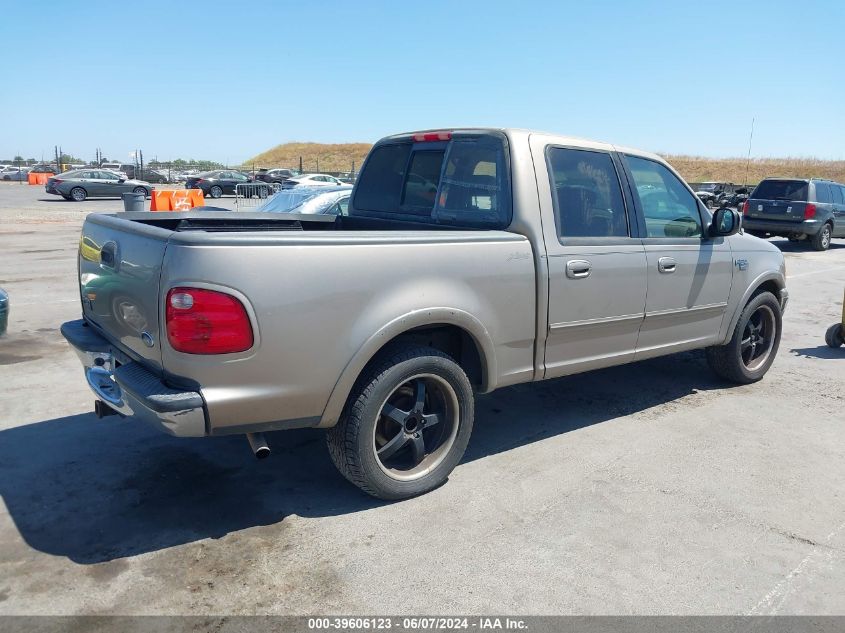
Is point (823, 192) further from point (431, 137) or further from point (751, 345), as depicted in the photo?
point (431, 137)

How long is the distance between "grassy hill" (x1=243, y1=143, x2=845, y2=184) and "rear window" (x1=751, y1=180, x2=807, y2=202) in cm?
4056

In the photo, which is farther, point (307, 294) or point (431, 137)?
point (431, 137)

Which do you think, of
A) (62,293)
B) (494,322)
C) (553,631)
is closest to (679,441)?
(494,322)

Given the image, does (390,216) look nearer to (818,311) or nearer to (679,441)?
(679,441)

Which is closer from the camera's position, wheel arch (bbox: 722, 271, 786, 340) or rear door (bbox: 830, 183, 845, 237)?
wheel arch (bbox: 722, 271, 786, 340)

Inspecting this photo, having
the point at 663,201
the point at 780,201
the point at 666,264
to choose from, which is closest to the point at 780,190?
the point at 780,201

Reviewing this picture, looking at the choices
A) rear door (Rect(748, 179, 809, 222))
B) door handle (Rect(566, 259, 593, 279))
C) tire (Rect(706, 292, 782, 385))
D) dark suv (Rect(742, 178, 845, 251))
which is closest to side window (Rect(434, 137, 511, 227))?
door handle (Rect(566, 259, 593, 279))

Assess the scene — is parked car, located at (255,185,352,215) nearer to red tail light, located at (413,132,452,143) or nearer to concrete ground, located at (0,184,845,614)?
red tail light, located at (413,132,452,143)

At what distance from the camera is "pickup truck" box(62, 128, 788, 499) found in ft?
9.86

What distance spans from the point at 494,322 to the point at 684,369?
3.38m

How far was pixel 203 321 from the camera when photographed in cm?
293

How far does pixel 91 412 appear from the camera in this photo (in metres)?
4.92

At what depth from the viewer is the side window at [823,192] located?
56.3 feet

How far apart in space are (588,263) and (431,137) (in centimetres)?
137
